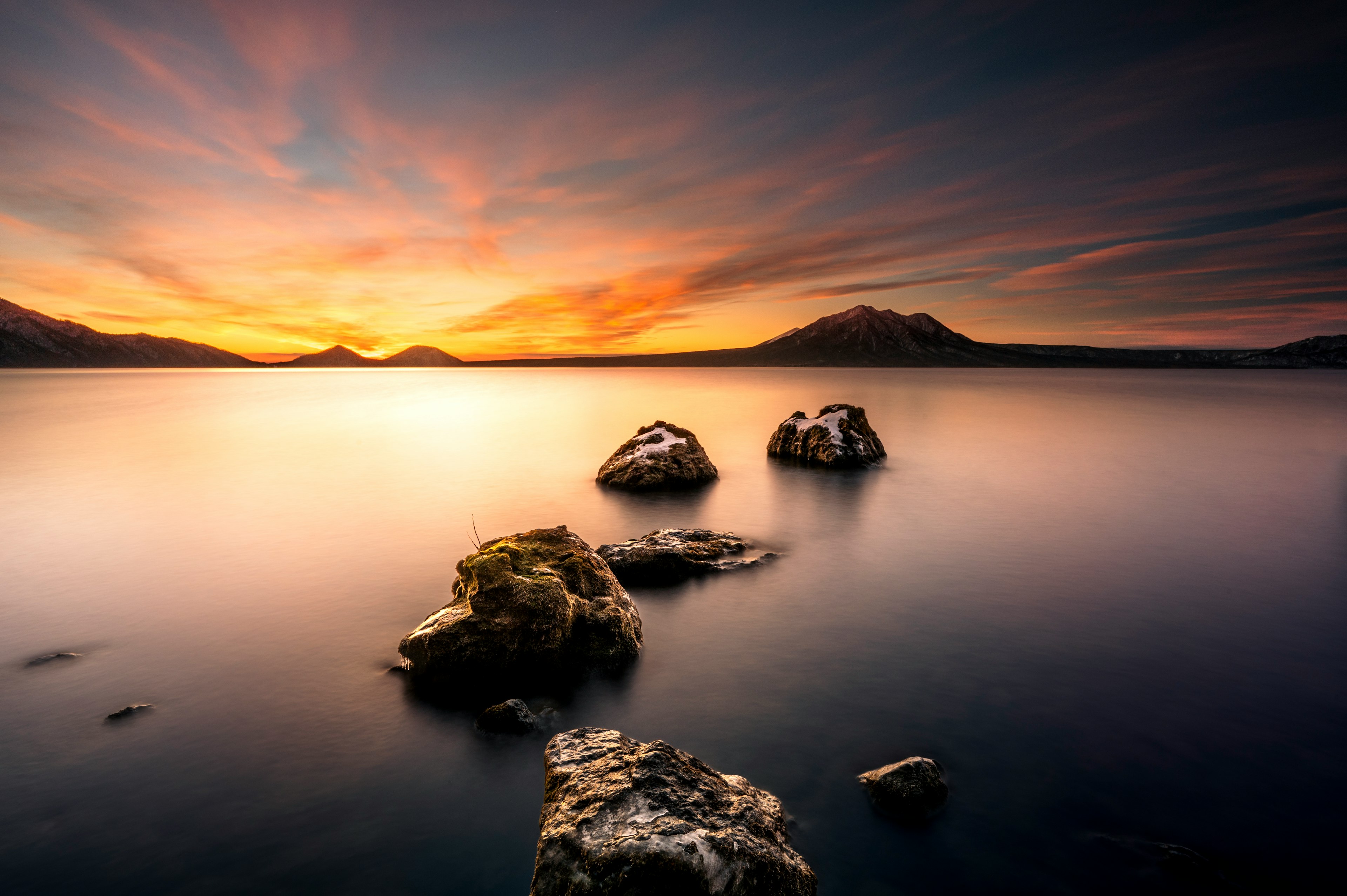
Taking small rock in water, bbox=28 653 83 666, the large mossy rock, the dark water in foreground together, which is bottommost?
the dark water in foreground

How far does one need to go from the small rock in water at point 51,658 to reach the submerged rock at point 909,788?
33.2 ft

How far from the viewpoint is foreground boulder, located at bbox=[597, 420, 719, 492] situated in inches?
739

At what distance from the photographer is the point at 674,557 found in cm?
1098

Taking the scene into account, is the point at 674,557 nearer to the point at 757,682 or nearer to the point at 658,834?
the point at 757,682

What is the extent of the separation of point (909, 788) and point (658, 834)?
2866mm

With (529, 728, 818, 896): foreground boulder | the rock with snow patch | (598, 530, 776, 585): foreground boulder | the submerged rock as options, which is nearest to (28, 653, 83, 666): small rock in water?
the rock with snow patch

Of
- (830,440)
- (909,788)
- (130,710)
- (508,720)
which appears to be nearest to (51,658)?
(130,710)

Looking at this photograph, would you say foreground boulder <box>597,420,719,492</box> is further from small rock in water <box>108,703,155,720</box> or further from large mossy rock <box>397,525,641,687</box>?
small rock in water <box>108,703,155,720</box>

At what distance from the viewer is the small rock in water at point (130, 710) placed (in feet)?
22.1

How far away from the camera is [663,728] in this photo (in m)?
6.61

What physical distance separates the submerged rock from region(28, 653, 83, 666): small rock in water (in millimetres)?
10116

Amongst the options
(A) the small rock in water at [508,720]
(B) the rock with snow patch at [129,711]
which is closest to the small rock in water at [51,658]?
(B) the rock with snow patch at [129,711]

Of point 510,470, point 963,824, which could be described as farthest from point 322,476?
point 963,824

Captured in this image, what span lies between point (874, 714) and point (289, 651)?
25.4 ft
